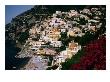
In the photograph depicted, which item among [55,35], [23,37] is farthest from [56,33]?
[23,37]

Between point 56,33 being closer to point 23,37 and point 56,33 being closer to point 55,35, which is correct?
point 55,35

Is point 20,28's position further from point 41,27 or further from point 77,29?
point 77,29

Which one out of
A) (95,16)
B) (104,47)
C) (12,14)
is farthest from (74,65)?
(12,14)
